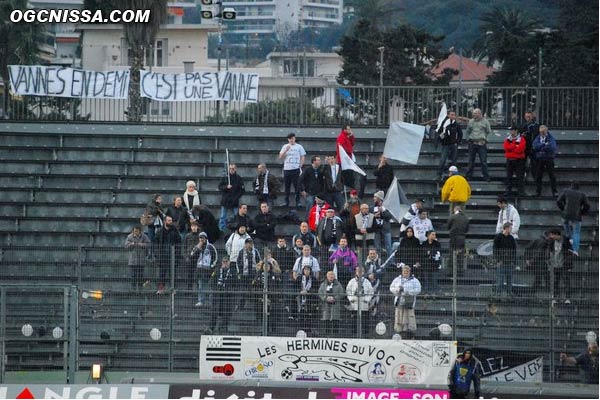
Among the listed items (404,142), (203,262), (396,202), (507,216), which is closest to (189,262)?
(203,262)

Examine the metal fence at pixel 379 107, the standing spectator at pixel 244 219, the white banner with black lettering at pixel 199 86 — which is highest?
the white banner with black lettering at pixel 199 86

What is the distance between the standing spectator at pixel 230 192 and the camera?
91.1 feet

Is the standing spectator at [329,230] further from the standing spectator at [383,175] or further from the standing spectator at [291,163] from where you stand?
the standing spectator at [291,163]

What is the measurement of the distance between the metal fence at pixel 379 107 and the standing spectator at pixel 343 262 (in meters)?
8.30

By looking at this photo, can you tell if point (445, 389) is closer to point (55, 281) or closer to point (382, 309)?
point (382, 309)

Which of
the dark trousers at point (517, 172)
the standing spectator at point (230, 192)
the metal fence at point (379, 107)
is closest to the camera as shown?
the standing spectator at point (230, 192)

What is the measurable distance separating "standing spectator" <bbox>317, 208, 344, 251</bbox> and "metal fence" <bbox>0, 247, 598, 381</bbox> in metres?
1.88

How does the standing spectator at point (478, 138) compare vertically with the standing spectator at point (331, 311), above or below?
above

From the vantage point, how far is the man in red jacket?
94.4 ft

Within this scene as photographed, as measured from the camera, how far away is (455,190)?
27.6m

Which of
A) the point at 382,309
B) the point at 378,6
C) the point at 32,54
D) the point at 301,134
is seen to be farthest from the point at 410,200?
the point at 378,6

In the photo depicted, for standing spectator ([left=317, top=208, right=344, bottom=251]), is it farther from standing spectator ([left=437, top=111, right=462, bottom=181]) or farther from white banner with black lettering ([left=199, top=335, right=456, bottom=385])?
standing spectator ([left=437, top=111, right=462, bottom=181])

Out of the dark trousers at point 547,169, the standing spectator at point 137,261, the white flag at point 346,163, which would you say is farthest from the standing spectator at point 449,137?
the standing spectator at point 137,261

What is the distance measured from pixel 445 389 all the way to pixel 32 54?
46.9 m
